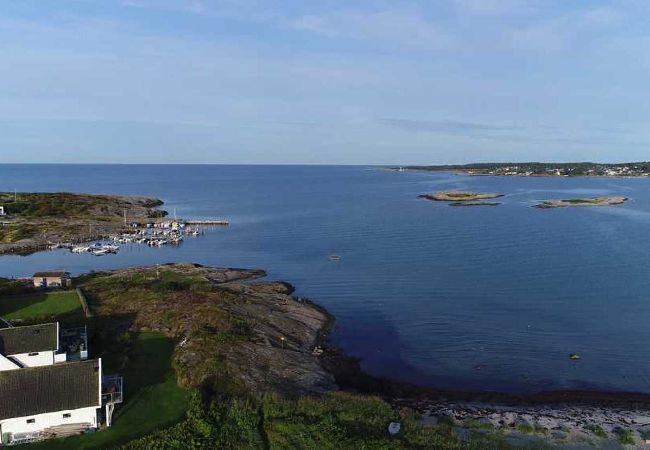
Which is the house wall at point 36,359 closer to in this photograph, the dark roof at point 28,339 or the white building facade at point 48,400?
the dark roof at point 28,339

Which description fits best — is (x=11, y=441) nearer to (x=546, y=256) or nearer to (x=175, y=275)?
(x=175, y=275)

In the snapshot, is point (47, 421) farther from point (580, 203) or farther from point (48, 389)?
point (580, 203)

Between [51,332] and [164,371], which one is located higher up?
[51,332]

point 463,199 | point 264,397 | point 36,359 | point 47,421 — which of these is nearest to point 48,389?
point 47,421

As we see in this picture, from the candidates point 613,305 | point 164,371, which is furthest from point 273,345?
point 613,305

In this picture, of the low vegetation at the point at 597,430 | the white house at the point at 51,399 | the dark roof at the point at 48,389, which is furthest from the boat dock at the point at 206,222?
the low vegetation at the point at 597,430

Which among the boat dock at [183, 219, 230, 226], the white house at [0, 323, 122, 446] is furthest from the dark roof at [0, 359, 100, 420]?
the boat dock at [183, 219, 230, 226]

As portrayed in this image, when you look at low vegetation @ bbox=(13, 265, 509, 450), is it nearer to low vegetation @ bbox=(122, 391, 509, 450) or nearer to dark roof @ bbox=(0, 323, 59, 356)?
low vegetation @ bbox=(122, 391, 509, 450)
